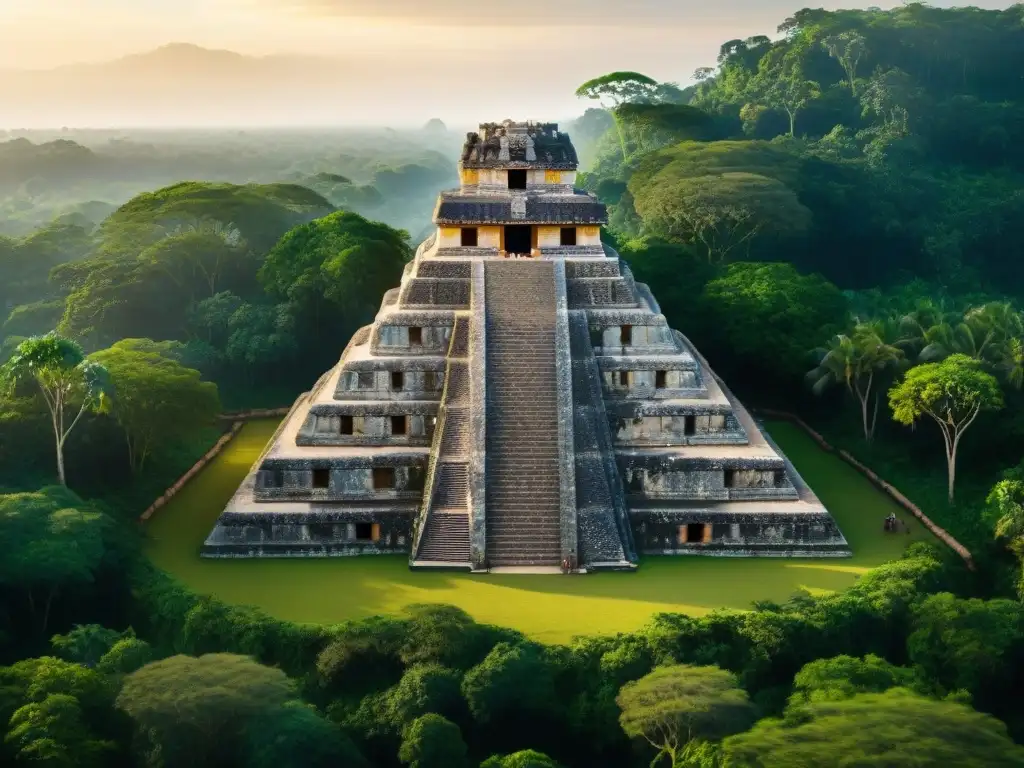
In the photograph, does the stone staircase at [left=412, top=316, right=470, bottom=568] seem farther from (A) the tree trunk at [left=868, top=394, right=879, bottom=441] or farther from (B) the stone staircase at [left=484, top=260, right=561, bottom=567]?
(A) the tree trunk at [left=868, top=394, right=879, bottom=441]

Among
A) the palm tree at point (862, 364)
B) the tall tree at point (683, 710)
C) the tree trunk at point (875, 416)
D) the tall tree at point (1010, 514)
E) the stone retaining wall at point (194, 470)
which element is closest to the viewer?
the tall tree at point (683, 710)

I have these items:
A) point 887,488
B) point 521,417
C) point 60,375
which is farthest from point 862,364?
point 60,375

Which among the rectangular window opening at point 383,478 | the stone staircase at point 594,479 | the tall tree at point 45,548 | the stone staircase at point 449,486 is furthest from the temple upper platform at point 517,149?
the tall tree at point 45,548

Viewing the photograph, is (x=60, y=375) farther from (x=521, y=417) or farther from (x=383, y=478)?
(x=521, y=417)

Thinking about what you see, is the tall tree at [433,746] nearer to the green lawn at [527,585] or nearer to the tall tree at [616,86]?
the green lawn at [527,585]

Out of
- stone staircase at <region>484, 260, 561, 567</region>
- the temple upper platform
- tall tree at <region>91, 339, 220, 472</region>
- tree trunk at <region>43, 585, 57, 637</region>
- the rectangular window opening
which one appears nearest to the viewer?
tree trunk at <region>43, 585, 57, 637</region>

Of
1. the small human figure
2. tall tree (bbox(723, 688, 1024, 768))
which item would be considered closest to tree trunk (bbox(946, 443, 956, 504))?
the small human figure
